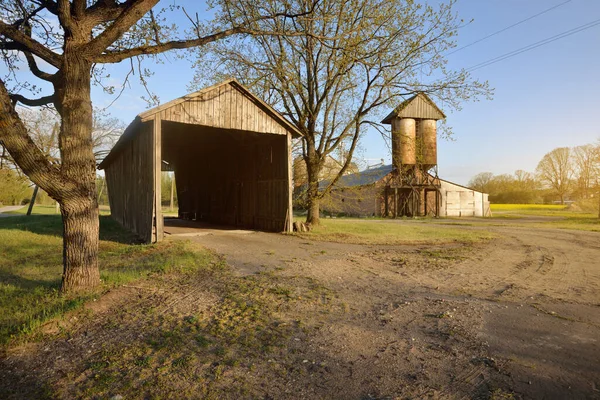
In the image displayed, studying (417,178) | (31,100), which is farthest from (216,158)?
(417,178)

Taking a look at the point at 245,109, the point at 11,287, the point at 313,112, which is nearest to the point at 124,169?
the point at 245,109

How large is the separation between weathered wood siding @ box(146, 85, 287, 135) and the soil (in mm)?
6294

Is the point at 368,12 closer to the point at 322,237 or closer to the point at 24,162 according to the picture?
the point at 322,237

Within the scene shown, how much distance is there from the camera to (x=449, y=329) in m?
4.63

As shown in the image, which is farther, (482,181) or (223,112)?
(482,181)

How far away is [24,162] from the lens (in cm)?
529

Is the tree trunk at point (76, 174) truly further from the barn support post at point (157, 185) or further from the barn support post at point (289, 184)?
the barn support post at point (289, 184)

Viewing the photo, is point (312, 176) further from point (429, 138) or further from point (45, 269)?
point (429, 138)

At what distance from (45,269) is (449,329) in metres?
8.50

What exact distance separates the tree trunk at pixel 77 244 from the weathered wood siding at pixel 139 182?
627cm

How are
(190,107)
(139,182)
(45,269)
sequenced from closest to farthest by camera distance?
1. (45,269)
2. (190,107)
3. (139,182)

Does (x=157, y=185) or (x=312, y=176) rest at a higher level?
(x=312, y=176)

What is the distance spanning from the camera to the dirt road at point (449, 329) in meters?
3.30

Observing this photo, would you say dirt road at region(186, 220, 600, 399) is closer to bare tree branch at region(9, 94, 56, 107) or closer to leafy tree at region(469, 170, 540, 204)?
bare tree branch at region(9, 94, 56, 107)
